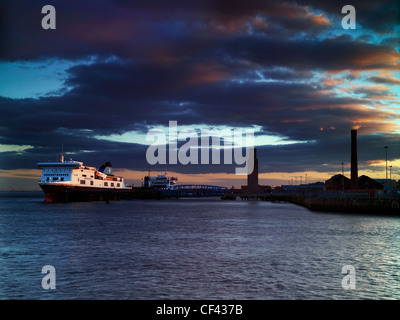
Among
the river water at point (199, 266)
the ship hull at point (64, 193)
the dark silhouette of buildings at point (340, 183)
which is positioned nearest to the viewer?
the river water at point (199, 266)

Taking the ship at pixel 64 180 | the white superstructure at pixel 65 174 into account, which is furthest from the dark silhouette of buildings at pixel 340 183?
the white superstructure at pixel 65 174

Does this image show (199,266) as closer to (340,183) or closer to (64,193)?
(64,193)

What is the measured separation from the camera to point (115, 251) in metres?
30.5

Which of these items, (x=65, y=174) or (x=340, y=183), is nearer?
(x=65, y=174)

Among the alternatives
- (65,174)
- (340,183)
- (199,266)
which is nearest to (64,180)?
(65,174)

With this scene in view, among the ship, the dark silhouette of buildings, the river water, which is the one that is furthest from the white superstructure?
the dark silhouette of buildings

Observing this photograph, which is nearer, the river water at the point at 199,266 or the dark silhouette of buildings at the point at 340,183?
the river water at the point at 199,266

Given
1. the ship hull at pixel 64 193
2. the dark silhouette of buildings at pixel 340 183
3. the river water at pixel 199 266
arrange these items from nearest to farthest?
the river water at pixel 199 266, the ship hull at pixel 64 193, the dark silhouette of buildings at pixel 340 183

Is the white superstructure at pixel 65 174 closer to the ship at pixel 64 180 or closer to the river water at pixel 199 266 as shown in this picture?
the ship at pixel 64 180

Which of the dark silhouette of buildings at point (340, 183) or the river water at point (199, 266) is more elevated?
the dark silhouette of buildings at point (340, 183)

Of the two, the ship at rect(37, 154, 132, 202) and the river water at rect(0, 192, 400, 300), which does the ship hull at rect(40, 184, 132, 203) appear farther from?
the river water at rect(0, 192, 400, 300)

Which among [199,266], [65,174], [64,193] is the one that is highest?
[65,174]
